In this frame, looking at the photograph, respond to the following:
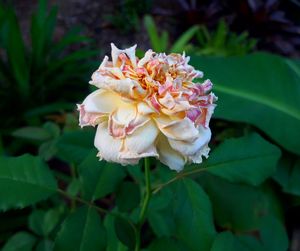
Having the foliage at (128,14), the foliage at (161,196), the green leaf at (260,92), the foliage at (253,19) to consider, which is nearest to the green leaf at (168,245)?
the foliage at (161,196)

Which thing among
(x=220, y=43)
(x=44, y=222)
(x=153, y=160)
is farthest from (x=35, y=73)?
(x=44, y=222)

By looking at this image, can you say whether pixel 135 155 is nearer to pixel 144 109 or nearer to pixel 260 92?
pixel 144 109

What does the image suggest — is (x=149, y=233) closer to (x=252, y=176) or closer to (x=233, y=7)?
(x=252, y=176)

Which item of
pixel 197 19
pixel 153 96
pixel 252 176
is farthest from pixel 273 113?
pixel 197 19

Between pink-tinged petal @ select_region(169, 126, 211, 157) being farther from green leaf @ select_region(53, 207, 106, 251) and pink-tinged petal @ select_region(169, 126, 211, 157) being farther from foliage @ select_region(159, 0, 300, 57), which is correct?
foliage @ select_region(159, 0, 300, 57)

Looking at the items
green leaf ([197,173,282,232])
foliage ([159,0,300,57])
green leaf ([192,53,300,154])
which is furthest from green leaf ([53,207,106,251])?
foliage ([159,0,300,57])
